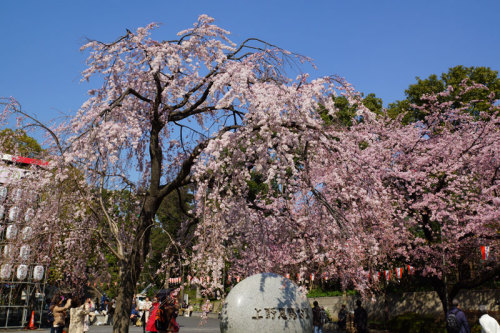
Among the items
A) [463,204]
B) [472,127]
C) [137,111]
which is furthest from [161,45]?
[472,127]

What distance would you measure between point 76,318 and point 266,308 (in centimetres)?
583

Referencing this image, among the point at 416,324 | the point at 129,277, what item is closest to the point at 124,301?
the point at 129,277

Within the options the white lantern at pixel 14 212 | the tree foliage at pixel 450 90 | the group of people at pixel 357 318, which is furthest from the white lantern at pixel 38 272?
the tree foliage at pixel 450 90

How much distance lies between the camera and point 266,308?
1037 cm

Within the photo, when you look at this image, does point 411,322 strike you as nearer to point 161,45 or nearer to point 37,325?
point 161,45

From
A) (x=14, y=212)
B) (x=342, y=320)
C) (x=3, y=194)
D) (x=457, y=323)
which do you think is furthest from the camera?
(x=342, y=320)

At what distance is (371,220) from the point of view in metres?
12.0

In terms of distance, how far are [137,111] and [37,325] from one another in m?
16.8

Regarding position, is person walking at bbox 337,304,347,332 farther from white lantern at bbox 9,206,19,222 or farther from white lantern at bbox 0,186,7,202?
→ white lantern at bbox 0,186,7,202

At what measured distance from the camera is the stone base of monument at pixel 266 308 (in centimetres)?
1024

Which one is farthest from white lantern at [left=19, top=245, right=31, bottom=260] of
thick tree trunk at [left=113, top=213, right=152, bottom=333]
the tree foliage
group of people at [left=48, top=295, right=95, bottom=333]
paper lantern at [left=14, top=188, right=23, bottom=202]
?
the tree foliage

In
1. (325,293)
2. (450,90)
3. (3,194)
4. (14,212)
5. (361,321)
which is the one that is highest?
(450,90)

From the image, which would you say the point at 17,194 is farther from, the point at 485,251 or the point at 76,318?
the point at 485,251

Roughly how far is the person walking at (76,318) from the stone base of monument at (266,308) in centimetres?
444
